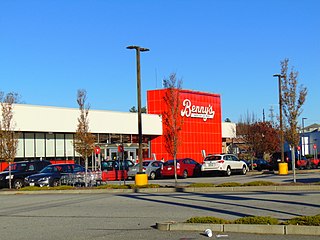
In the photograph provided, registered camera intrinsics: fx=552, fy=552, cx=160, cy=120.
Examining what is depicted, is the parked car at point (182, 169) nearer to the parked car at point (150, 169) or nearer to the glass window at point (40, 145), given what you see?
the parked car at point (150, 169)

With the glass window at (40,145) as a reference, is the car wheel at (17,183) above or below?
below

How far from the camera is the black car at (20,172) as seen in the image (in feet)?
99.9

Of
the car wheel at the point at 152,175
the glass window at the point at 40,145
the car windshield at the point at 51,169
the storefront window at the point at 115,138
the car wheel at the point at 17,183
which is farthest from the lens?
the storefront window at the point at 115,138

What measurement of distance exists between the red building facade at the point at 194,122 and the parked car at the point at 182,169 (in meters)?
13.7

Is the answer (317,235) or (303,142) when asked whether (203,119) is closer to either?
(303,142)

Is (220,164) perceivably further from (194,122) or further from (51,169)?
(194,122)

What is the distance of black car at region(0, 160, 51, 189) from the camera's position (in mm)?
30453

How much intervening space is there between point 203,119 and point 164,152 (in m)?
6.67

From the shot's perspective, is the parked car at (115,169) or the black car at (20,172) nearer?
the black car at (20,172)

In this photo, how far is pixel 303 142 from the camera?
55625mm

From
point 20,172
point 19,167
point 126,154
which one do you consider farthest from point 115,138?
point 20,172

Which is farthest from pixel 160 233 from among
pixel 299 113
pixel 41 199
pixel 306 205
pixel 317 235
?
pixel 299 113

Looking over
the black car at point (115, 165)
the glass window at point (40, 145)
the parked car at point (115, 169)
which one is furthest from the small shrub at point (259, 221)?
the glass window at point (40, 145)

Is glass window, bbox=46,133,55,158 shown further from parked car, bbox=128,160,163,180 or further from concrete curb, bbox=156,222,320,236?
concrete curb, bbox=156,222,320,236
